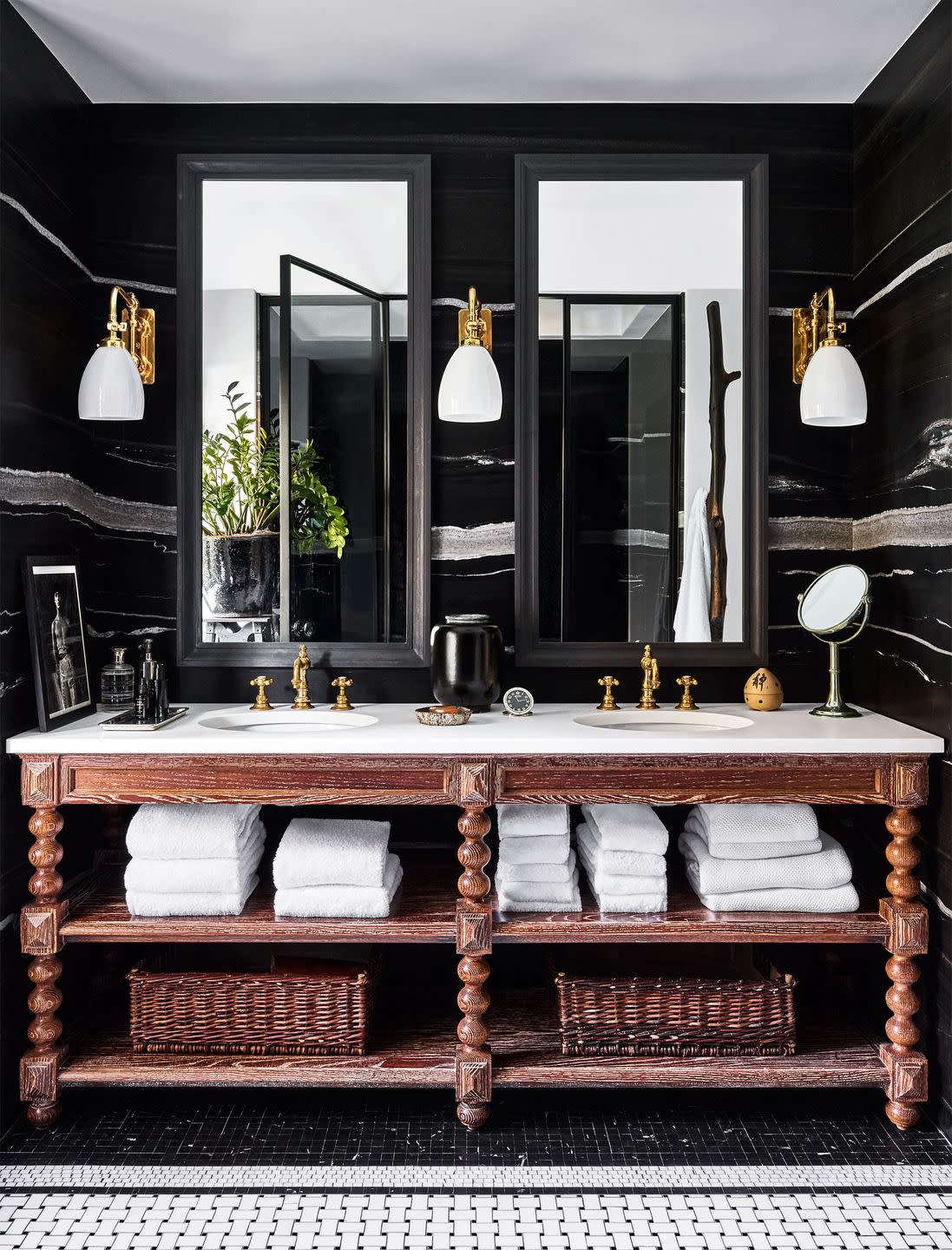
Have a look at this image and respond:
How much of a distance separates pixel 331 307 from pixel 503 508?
26.7 inches

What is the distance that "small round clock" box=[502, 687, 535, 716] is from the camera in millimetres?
2381

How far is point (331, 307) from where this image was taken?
8.37 ft

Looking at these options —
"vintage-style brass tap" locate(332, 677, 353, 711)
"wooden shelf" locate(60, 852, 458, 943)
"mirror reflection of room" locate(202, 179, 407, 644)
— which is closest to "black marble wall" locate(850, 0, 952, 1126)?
"wooden shelf" locate(60, 852, 458, 943)

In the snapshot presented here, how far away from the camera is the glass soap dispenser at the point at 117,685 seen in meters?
2.44

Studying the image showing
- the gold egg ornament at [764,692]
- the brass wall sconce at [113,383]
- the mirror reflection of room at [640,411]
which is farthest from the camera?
the mirror reflection of room at [640,411]

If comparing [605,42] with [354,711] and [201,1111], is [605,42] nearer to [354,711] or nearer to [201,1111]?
[354,711]

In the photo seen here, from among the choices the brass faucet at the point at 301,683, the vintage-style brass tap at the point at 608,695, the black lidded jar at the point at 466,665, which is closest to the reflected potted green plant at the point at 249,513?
the brass faucet at the point at 301,683

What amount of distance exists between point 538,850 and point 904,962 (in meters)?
0.81

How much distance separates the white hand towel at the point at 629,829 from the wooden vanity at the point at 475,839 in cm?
11

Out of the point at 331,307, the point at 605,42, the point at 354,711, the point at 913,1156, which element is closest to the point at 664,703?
the point at 354,711

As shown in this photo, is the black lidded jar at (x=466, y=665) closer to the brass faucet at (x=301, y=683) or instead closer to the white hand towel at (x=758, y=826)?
the brass faucet at (x=301, y=683)

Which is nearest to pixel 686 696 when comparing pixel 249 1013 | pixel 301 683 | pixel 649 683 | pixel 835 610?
pixel 649 683

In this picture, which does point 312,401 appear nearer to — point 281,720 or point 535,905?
point 281,720

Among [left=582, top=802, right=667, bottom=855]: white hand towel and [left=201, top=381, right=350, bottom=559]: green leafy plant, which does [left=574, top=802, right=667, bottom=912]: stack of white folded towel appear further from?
[left=201, top=381, right=350, bottom=559]: green leafy plant
